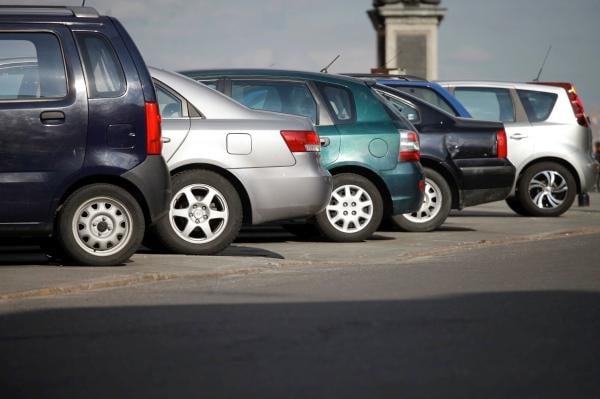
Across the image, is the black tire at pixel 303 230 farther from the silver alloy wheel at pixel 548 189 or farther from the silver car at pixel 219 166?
the silver alloy wheel at pixel 548 189

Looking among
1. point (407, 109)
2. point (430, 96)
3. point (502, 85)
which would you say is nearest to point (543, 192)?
point (502, 85)

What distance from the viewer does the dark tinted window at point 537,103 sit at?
20047mm

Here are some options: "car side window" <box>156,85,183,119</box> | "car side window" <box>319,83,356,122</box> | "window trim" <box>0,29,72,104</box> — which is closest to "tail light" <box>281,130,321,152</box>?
"car side window" <box>156,85,183,119</box>

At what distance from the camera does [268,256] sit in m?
12.9

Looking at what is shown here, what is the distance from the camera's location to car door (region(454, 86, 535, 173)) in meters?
19.9

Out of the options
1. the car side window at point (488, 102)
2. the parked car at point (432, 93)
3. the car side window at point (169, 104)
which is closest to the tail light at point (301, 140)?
the car side window at point (169, 104)

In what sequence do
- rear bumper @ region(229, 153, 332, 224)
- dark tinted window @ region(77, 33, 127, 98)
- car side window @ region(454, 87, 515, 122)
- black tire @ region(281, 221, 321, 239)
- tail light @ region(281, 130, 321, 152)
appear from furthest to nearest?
car side window @ region(454, 87, 515, 122) → black tire @ region(281, 221, 321, 239) → tail light @ region(281, 130, 321, 152) → rear bumper @ region(229, 153, 332, 224) → dark tinted window @ region(77, 33, 127, 98)

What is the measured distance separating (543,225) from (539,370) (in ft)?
38.2

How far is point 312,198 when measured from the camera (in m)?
13.0

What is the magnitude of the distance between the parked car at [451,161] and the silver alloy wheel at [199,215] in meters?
4.19

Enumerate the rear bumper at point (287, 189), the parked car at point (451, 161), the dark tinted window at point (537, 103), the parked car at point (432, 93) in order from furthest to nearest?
the dark tinted window at point (537, 103) < the parked car at point (432, 93) < the parked car at point (451, 161) < the rear bumper at point (287, 189)

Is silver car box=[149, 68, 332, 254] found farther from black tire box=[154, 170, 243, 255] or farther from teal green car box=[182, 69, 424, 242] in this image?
teal green car box=[182, 69, 424, 242]

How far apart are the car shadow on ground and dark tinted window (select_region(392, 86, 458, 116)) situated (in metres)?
9.76

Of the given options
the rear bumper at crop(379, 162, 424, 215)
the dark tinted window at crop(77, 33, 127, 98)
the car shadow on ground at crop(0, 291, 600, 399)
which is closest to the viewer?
the car shadow on ground at crop(0, 291, 600, 399)
